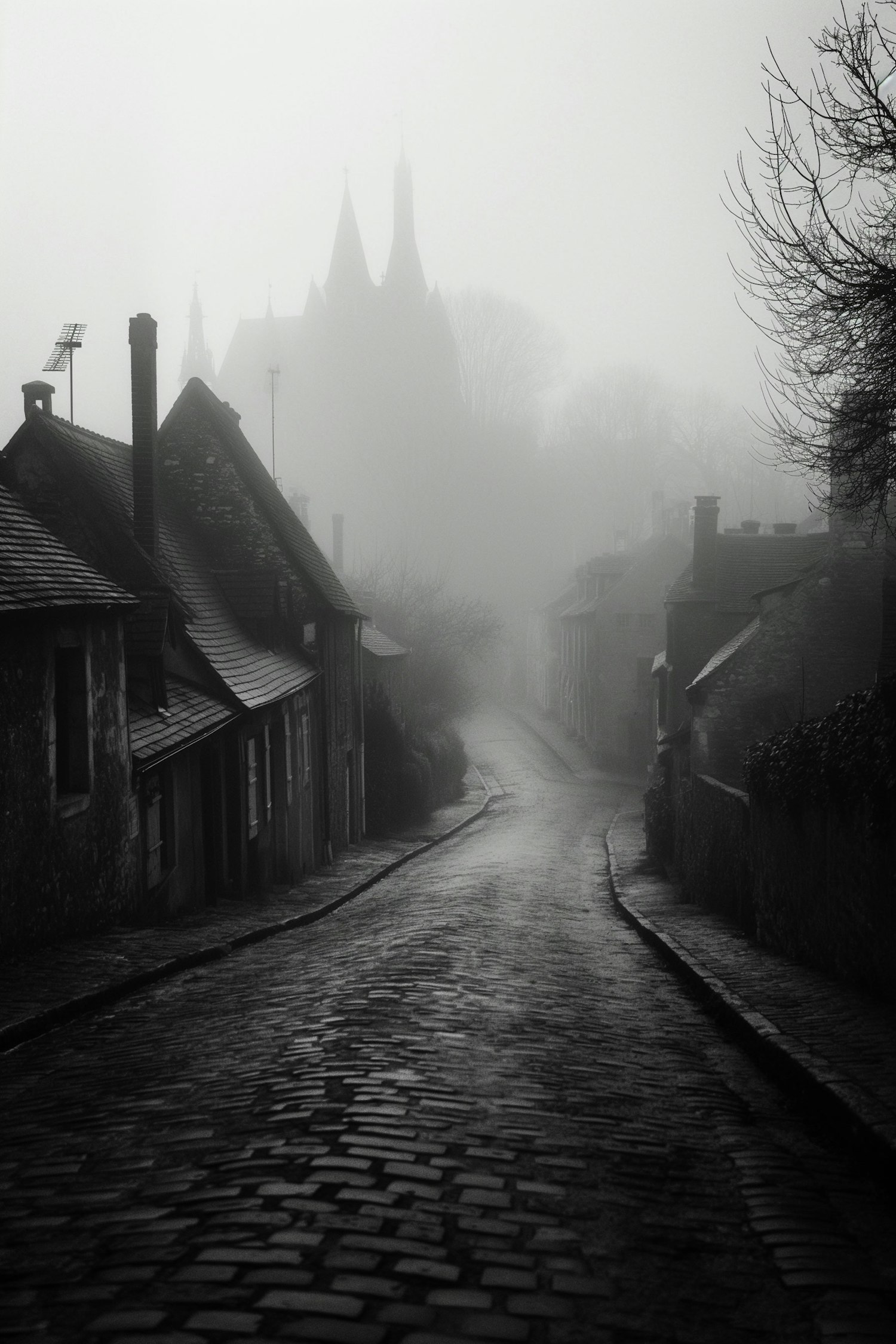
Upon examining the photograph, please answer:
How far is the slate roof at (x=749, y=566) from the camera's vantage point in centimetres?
3142

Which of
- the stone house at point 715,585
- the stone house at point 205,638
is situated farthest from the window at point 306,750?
the stone house at point 715,585

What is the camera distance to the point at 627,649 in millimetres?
50000

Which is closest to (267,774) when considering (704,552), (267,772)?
(267,772)

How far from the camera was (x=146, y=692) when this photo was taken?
1505 cm

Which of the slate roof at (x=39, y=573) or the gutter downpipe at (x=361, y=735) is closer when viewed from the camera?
the slate roof at (x=39, y=573)

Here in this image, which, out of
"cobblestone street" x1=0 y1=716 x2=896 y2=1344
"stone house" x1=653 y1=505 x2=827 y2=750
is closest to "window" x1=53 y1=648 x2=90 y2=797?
"cobblestone street" x1=0 y1=716 x2=896 y2=1344

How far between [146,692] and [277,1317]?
11847 mm

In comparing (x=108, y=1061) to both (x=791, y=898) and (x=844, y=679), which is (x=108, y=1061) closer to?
(x=791, y=898)

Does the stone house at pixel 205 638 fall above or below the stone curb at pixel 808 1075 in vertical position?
above

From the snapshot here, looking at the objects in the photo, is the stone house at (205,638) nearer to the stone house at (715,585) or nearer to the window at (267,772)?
the window at (267,772)

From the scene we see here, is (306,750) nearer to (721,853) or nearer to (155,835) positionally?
(155,835)

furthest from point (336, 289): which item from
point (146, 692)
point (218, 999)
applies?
point (218, 999)

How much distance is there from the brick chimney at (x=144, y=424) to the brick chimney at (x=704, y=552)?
57.4 ft

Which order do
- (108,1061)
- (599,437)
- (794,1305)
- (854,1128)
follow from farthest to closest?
(599,437), (108,1061), (854,1128), (794,1305)
